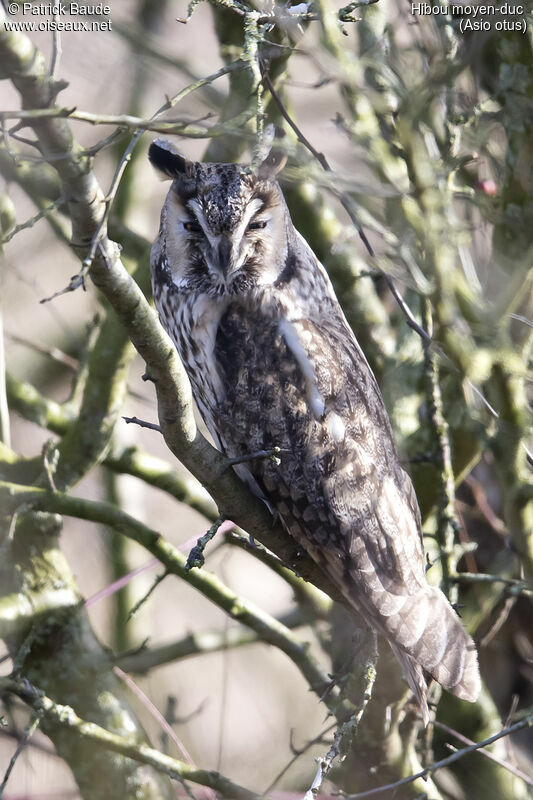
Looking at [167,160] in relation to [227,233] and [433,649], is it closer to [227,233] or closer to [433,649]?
[227,233]

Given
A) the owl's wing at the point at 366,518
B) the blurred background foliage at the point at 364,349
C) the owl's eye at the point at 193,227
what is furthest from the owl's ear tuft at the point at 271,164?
the owl's wing at the point at 366,518

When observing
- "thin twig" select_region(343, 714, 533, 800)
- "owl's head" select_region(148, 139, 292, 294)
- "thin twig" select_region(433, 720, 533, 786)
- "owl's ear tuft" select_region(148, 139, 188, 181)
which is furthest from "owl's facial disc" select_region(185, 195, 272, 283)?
"thin twig" select_region(433, 720, 533, 786)

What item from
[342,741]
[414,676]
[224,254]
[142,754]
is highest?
[224,254]

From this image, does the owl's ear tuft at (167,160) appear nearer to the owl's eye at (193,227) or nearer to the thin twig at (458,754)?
the owl's eye at (193,227)

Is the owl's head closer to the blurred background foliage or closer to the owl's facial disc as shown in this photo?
the owl's facial disc

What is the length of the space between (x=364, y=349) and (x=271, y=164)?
105 cm

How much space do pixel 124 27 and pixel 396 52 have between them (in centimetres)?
245

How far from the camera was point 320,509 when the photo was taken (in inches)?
95.7

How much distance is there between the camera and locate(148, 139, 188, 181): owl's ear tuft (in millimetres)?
2553

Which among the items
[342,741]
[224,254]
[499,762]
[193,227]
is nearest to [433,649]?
[499,762]

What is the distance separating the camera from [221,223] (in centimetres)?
229

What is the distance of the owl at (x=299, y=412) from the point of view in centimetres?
236

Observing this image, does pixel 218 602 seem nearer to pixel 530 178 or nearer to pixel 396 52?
pixel 530 178

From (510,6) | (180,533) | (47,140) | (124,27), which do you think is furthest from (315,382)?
(180,533)
